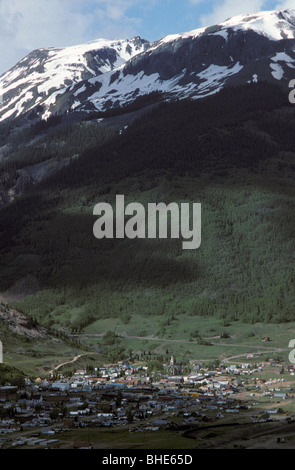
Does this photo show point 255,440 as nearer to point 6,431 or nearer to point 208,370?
point 6,431

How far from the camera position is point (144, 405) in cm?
11681

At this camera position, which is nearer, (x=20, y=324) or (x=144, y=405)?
(x=144, y=405)

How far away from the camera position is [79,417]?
10775 centimetres

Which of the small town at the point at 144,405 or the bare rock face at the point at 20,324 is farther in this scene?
the bare rock face at the point at 20,324

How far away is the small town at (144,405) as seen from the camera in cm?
9669

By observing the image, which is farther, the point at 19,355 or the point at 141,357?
the point at 141,357

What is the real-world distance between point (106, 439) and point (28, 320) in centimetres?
10246

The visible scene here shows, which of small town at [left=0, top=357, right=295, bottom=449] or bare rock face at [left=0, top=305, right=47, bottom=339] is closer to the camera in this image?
small town at [left=0, top=357, right=295, bottom=449]

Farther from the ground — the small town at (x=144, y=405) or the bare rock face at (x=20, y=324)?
the bare rock face at (x=20, y=324)

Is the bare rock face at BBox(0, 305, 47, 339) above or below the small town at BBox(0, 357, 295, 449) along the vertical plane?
above

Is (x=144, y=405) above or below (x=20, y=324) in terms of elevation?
below

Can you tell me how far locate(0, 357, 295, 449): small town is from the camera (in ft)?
317
